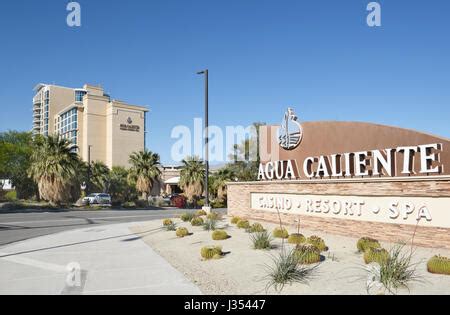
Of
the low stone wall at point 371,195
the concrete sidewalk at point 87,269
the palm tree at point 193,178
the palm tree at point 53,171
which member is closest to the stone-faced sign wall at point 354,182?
the low stone wall at point 371,195

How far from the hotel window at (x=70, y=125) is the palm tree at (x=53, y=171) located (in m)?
73.7

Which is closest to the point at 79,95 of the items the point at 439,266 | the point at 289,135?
the point at 289,135

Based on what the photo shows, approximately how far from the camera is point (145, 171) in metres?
54.5

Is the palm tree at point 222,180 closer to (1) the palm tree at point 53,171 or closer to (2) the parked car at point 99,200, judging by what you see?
(2) the parked car at point 99,200

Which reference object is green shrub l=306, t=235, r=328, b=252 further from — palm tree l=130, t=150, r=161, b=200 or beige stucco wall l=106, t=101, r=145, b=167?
beige stucco wall l=106, t=101, r=145, b=167

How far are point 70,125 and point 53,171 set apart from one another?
278 ft

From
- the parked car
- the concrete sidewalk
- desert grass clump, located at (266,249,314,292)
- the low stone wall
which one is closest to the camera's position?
desert grass clump, located at (266,249,314,292)

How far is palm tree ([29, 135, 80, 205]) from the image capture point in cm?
4222

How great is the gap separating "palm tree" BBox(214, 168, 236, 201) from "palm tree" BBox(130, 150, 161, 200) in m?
8.58

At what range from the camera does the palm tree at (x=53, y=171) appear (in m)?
42.2

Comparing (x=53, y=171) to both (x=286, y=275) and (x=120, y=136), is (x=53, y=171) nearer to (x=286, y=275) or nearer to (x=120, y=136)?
(x=286, y=275)

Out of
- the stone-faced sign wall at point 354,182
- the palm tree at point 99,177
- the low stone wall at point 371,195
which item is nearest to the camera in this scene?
the low stone wall at point 371,195

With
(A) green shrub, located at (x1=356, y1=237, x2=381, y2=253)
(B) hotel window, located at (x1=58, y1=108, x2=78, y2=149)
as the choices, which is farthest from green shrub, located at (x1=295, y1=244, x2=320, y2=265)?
(B) hotel window, located at (x1=58, y1=108, x2=78, y2=149)
